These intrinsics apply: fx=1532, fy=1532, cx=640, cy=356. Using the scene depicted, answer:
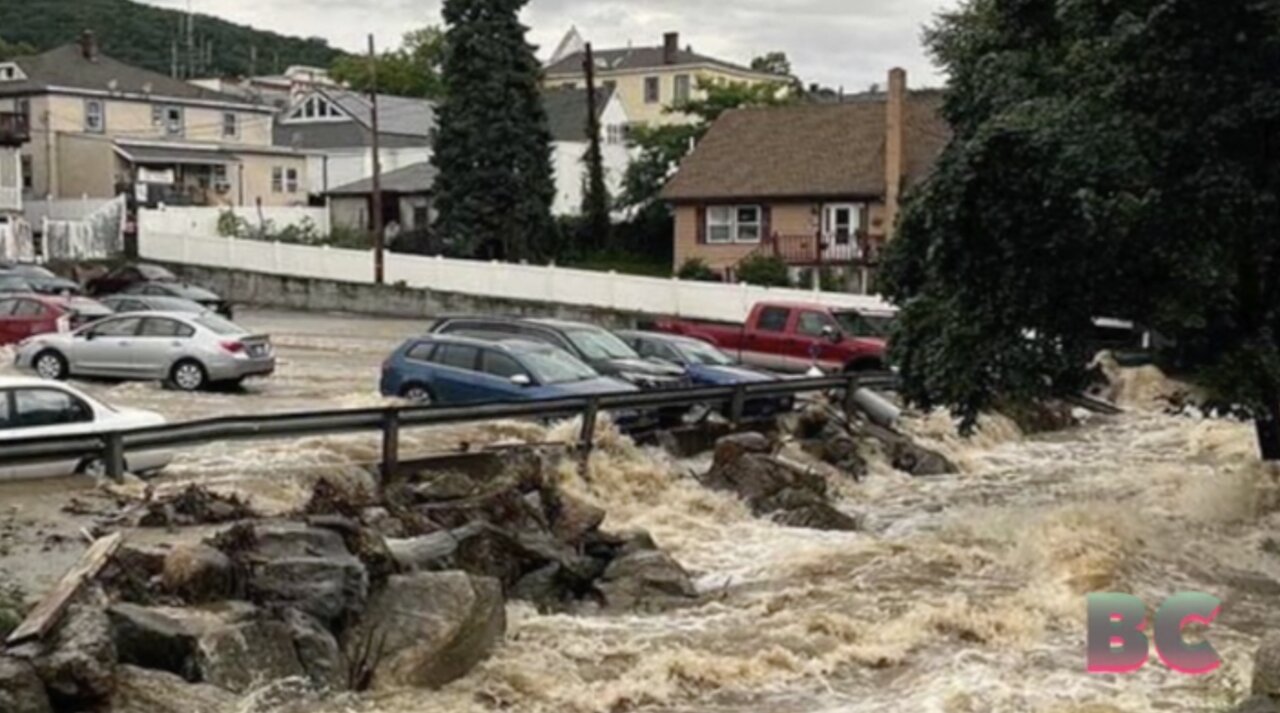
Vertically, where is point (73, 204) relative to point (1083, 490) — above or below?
above

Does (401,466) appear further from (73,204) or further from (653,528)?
(73,204)

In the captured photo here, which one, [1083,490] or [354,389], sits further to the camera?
[354,389]

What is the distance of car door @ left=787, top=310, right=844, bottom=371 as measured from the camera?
32.1m

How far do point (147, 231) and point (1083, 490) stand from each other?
42.5 metres

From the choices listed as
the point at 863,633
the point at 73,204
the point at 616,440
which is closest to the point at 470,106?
the point at 73,204

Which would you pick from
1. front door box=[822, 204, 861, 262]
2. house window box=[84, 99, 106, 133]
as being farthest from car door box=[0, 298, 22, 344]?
house window box=[84, 99, 106, 133]

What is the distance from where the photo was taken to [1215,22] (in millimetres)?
18859

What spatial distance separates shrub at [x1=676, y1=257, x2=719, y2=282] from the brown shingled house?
0.61 meters

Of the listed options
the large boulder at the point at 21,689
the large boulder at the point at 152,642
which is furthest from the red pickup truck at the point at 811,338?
the large boulder at the point at 21,689

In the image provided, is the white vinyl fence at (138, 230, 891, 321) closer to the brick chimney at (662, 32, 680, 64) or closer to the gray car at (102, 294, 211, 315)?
the gray car at (102, 294, 211, 315)

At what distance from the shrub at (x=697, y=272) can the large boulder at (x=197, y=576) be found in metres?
39.8

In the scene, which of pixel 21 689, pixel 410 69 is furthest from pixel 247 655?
pixel 410 69

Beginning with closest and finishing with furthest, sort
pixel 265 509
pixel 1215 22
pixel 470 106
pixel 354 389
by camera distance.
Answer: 1. pixel 265 509
2. pixel 1215 22
3. pixel 354 389
4. pixel 470 106

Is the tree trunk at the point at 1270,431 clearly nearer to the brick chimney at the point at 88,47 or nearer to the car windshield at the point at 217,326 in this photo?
the car windshield at the point at 217,326
